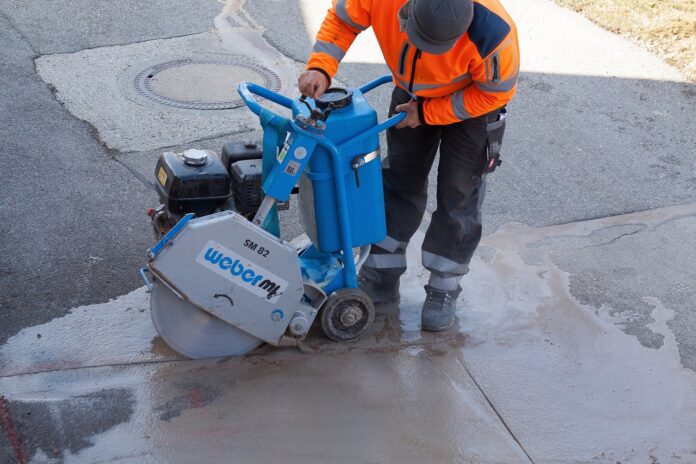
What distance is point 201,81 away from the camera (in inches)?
226

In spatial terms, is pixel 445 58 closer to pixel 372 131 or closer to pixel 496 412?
pixel 372 131

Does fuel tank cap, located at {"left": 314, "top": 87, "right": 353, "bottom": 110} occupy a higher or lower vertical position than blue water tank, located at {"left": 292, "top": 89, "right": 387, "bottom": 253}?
higher

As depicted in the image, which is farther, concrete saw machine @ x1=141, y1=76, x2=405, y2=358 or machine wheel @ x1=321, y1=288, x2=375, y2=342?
machine wheel @ x1=321, y1=288, x2=375, y2=342

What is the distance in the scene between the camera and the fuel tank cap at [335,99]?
3105 millimetres

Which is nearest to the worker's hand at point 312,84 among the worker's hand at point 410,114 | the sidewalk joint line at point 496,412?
the worker's hand at point 410,114

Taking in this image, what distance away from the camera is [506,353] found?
3.63 metres

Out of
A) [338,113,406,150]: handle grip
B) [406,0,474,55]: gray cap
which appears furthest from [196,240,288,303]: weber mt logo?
A: [406,0,474,55]: gray cap

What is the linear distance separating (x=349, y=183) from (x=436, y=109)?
1.48 feet

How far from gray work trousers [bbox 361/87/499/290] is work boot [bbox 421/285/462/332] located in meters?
0.03

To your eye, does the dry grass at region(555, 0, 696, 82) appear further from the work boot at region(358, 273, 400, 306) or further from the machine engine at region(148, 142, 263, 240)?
the machine engine at region(148, 142, 263, 240)

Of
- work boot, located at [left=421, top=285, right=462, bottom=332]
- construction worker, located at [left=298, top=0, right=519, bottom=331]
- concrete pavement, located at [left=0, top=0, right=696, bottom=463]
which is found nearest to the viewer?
construction worker, located at [left=298, top=0, right=519, bottom=331]

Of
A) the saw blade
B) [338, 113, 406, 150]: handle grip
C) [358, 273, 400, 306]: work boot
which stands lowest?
[358, 273, 400, 306]: work boot

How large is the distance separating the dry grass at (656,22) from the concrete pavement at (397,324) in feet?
3.29

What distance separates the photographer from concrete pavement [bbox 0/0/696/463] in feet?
10.1
